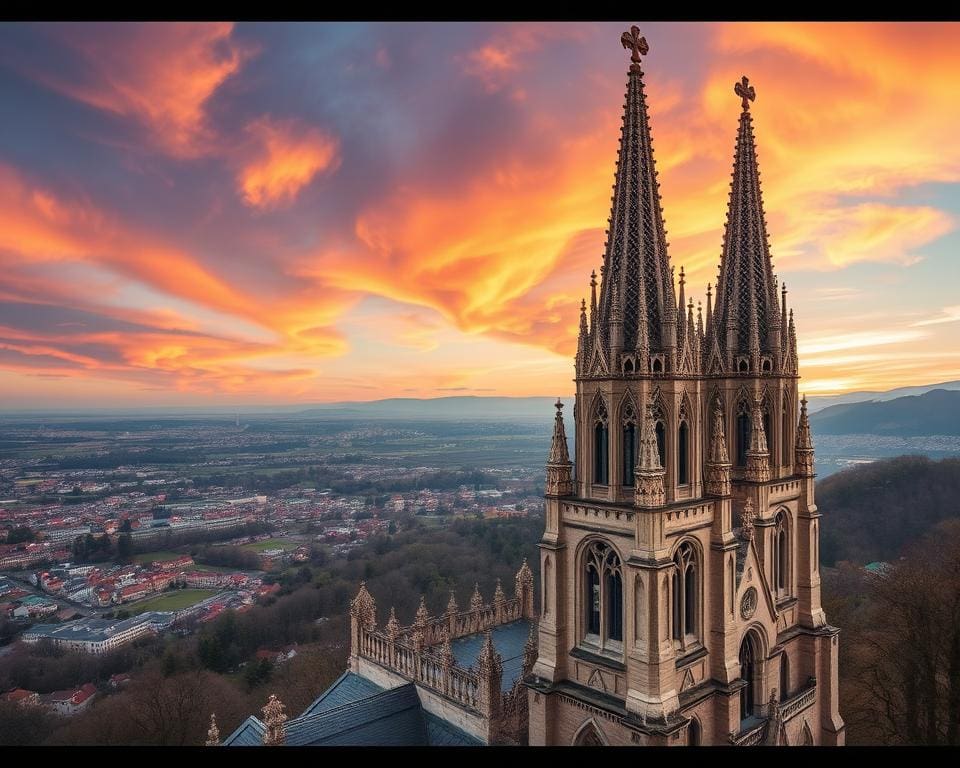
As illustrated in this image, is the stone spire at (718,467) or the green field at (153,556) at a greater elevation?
the stone spire at (718,467)

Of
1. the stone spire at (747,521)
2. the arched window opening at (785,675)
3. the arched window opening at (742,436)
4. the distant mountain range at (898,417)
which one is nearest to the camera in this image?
the stone spire at (747,521)

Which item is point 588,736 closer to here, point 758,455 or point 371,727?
point 371,727

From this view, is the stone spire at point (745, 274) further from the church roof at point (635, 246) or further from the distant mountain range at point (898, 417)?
the distant mountain range at point (898, 417)

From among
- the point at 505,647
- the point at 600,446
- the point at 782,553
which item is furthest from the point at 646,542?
the point at 505,647

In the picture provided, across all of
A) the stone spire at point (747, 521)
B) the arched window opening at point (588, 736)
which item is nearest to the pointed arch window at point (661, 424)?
the stone spire at point (747, 521)

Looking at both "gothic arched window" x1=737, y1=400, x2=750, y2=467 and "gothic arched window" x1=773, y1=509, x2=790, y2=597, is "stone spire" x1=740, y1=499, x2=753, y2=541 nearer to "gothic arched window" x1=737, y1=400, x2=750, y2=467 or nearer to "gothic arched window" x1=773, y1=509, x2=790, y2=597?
"gothic arched window" x1=737, y1=400, x2=750, y2=467
